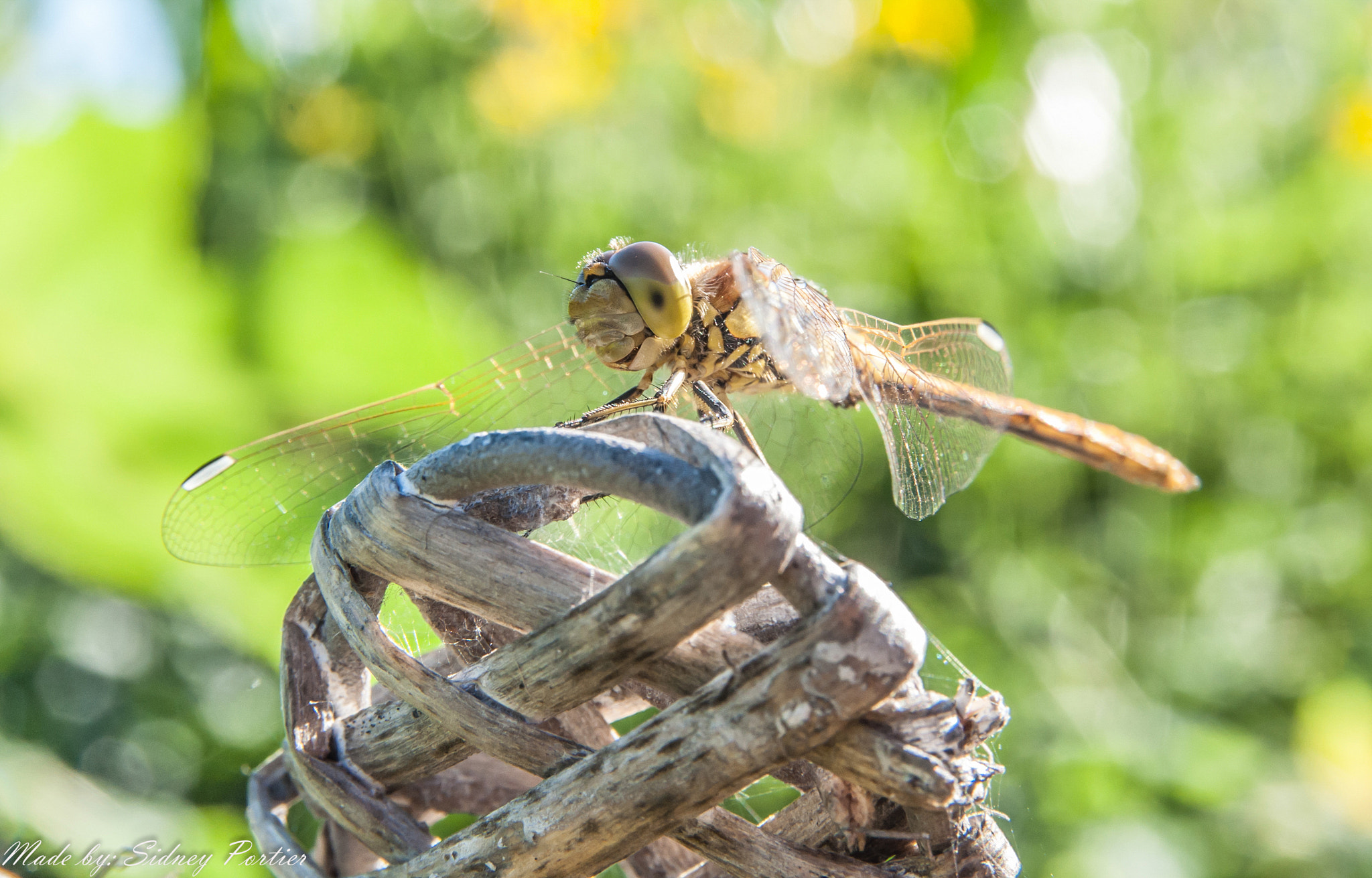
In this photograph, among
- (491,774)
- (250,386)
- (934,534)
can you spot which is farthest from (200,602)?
(934,534)

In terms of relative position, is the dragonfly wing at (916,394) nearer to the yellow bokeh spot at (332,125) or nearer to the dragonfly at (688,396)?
the dragonfly at (688,396)

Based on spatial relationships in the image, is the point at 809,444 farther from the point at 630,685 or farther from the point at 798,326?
the point at 630,685

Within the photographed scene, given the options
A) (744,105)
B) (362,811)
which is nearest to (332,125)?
(744,105)

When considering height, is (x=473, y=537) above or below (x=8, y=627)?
above

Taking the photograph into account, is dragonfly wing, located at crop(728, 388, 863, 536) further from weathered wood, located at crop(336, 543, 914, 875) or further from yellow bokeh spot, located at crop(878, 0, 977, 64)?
yellow bokeh spot, located at crop(878, 0, 977, 64)

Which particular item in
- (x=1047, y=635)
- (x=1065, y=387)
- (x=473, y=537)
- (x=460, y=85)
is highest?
(x=460, y=85)

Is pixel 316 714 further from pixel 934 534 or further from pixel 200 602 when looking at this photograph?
pixel 934 534

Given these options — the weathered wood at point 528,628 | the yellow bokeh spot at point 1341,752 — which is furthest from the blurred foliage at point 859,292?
the weathered wood at point 528,628
